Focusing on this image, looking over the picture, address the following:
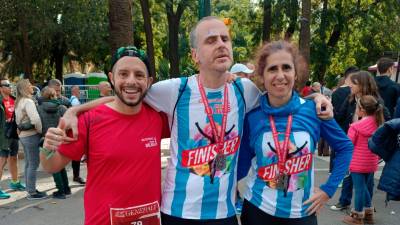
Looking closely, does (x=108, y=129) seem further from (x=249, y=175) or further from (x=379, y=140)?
(x=379, y=140)

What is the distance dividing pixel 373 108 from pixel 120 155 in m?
4.27

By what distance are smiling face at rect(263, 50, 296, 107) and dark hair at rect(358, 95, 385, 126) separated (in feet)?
11.3

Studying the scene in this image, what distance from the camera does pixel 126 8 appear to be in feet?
29.0

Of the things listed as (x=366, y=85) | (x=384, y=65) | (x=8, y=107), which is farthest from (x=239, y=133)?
(x=8, y=107)

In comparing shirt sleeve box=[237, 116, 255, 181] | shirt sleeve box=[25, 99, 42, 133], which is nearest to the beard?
shirt sleeve box=[237, 116, 255, 181]

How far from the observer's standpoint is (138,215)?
272 centimetres

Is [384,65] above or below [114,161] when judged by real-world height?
above

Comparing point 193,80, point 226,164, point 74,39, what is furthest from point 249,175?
point 74,39

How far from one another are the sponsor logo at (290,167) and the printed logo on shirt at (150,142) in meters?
0.68

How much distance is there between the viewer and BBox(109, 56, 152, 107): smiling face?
2.73m

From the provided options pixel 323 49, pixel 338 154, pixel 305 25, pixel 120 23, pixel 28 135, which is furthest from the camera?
pixel 323 49

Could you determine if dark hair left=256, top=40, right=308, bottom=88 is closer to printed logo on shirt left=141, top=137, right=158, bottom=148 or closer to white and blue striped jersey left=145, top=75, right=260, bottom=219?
white and blue striped jersey left=145, top=75, right=260, bottom=219

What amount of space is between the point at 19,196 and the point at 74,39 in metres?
20.8

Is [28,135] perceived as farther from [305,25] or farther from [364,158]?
[305,25]
